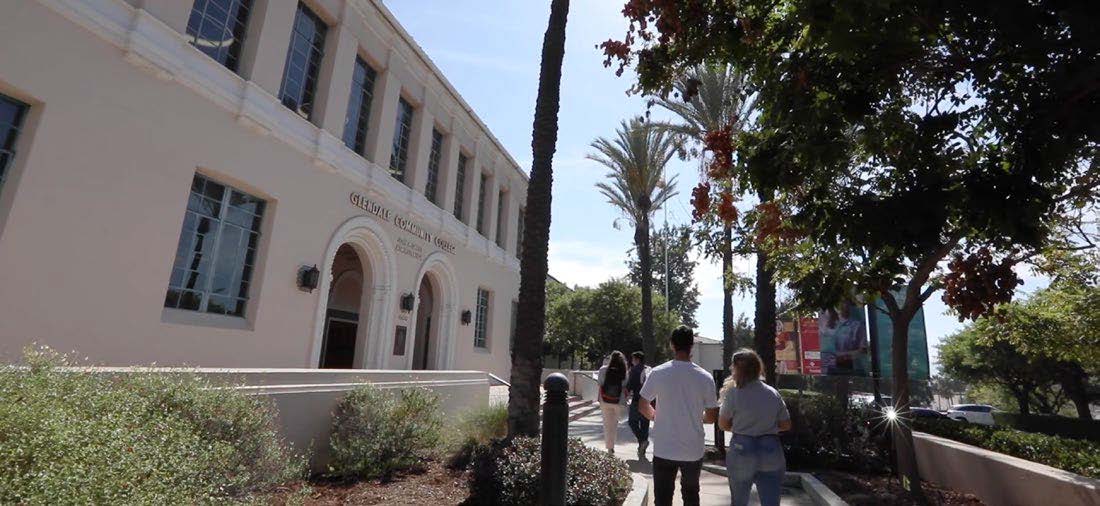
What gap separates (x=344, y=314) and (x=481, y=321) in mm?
5419

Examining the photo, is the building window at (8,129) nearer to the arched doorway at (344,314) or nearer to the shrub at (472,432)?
the shrub at (472,432)

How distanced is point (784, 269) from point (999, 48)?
14.7 ft

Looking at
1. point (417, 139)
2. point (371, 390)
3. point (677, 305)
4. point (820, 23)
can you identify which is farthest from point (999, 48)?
point (677, 305)

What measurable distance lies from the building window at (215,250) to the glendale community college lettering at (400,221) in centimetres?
259

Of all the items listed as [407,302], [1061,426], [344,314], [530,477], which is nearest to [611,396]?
[530,477]

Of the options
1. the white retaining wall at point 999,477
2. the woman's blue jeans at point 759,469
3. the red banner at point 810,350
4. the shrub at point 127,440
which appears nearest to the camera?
the shrub at point 127,440

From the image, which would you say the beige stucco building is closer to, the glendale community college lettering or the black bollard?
the glendale community college lettering

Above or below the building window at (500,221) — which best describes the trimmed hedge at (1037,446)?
below

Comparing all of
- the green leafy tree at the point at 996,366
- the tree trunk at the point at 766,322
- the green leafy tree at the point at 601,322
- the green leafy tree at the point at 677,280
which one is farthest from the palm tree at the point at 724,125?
the green leafy tree at the point at 677,280

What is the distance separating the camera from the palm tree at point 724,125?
10586 mm

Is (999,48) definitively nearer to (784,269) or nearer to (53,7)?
(784,269)

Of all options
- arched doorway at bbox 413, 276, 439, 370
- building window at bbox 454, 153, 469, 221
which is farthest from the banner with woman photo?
arched doorway at bbox 413, 276, 439, 370

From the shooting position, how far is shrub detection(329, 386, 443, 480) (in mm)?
6574

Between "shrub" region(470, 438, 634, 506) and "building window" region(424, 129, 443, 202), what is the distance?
11.0 m
